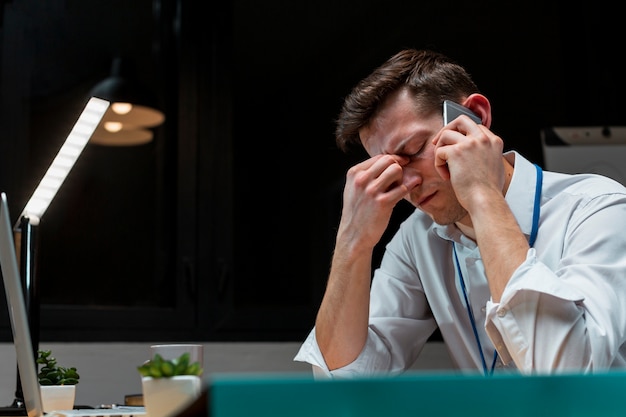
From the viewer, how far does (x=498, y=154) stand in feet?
5.12

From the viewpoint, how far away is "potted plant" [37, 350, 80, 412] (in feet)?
4.82

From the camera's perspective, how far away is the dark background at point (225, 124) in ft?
9.22

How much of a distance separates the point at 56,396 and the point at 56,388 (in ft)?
0.04

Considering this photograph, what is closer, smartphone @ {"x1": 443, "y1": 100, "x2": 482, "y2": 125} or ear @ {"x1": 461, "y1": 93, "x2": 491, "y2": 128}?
smartphone @ {"x1": 443, "y1": 100, "x2": 482, "y2": 125}

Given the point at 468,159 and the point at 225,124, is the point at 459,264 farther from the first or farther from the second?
the point at 225,124

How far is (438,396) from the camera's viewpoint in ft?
2.43

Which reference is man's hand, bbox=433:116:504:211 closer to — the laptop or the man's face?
the man's face

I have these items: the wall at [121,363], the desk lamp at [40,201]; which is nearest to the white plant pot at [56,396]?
the desk lamp at [40,201]

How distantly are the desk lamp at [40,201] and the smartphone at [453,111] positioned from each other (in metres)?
0.64

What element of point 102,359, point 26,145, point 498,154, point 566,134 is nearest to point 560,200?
point 498,154

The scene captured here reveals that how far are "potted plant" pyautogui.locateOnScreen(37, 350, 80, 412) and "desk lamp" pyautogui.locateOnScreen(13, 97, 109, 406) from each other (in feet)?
0.22

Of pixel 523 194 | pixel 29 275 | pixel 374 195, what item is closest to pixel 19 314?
pixel 29 275

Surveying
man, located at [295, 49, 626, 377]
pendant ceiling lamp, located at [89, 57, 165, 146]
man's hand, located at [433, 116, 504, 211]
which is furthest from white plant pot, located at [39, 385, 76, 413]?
pendant ceiling lamp, located at [89, 57, 165, 146]

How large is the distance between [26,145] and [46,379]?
140cm
